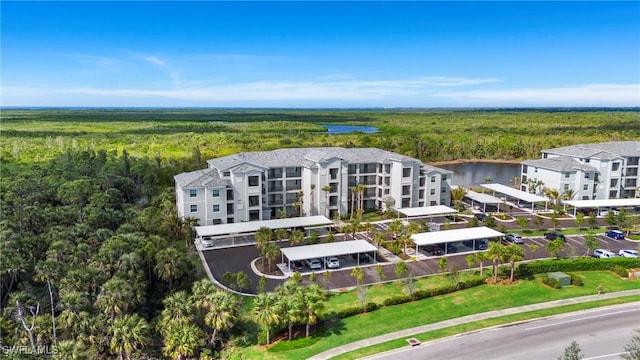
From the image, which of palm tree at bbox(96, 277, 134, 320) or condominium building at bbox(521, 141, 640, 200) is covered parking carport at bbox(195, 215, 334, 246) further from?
condominium building at bbox(521, 141, 640, 200)

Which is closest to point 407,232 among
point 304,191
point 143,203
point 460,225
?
point 460,225

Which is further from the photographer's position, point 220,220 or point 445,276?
point 220,220

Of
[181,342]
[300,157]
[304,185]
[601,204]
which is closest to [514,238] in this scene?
[601,204]

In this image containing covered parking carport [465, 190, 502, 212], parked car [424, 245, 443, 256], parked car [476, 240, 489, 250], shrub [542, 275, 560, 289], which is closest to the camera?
shrub [542, 275, 560, 289]

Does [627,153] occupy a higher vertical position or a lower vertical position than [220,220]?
higher

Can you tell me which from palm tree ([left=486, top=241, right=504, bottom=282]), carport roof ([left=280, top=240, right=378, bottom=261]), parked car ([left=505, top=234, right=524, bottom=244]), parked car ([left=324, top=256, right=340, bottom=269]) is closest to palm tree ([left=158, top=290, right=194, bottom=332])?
carport roof ([left=280, top=240, right=378, bottom=261])

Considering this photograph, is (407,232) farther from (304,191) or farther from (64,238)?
(64,238)

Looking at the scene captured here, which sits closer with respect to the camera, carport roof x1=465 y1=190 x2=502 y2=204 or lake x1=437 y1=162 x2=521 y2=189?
carport roof x1=465 y1=190 x2=502 y2=204
